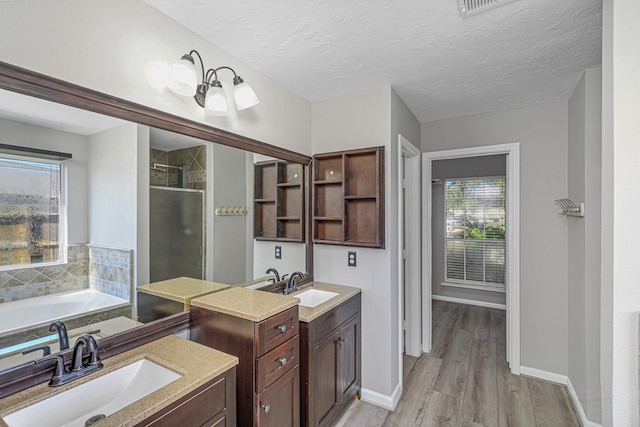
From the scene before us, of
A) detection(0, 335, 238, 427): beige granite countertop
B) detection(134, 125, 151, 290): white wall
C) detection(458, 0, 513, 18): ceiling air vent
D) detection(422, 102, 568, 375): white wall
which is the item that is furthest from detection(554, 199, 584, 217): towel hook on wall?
detection(134, 125, 151, 290): white wall

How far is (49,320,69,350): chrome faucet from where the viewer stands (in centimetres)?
116

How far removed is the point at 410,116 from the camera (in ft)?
9.37

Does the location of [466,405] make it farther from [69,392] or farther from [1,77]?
[1,77]

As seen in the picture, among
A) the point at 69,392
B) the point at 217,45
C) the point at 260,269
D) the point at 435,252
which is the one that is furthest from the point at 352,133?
the point at 435,252

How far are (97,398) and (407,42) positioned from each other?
230 cm

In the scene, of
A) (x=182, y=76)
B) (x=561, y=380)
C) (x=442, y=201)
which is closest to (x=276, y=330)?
(x=182, y=76)

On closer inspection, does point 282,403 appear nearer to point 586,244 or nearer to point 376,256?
point 376,256

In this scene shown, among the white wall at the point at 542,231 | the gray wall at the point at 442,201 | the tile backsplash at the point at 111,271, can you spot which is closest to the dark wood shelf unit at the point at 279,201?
the tile backsplash at the point at 111,271

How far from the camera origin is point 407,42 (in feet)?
5.63

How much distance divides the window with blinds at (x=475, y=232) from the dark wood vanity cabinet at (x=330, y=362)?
3215 mm

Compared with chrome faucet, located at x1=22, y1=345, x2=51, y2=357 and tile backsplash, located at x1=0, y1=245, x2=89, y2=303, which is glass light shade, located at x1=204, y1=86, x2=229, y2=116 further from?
chrome faucet, located at x1=22, y1=345, x2=51, y2=357

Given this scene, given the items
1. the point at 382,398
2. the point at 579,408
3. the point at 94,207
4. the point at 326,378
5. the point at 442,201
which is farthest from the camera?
the point at 442,201

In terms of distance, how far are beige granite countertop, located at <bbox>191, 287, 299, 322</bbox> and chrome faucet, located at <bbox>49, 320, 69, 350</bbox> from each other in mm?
553

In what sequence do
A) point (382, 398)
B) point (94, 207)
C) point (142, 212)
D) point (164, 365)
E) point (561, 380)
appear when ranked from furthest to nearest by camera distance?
point (561, 380) < point (382, 398) < point (142, 212) < point (94, 207) < point (164, 365)
